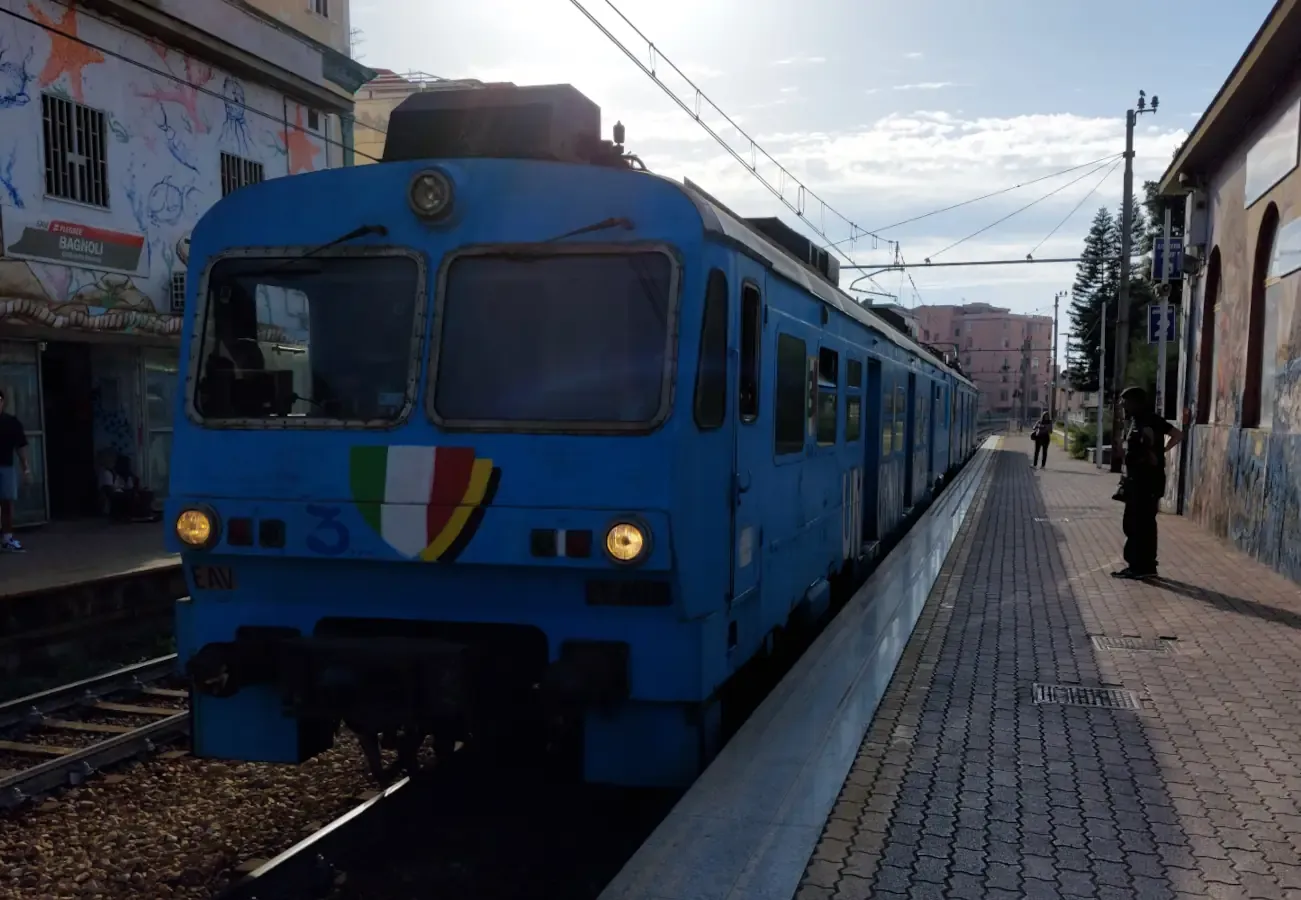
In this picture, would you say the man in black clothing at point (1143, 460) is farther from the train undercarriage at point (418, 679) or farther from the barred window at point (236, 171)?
the barred window at point (236, 171)

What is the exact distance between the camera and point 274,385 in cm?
466

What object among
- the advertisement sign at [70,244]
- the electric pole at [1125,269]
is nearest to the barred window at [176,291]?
the advertisement sign at [70,244]

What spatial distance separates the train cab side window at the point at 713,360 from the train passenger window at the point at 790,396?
104 centimetres

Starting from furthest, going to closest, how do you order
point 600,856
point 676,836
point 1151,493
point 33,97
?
1. point 33,97
2. point 1151,493
3. point 600,856
4. point 676,836

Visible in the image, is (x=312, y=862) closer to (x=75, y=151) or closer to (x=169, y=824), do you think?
(x=169, y=824)

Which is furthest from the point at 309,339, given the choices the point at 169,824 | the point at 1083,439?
the point at 1083,439

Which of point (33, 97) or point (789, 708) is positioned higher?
point (33, 97)

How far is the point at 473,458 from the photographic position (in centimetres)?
426

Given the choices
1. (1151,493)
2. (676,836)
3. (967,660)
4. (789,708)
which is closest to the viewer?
(676,836)

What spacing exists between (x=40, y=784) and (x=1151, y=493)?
368 inches

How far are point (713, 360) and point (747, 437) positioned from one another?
0.63 m

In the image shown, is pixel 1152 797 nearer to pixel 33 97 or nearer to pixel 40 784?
pixel 40 784

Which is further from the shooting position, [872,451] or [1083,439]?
[1083,439]

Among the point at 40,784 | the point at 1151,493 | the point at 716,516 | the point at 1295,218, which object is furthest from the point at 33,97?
the point at 1295,218
